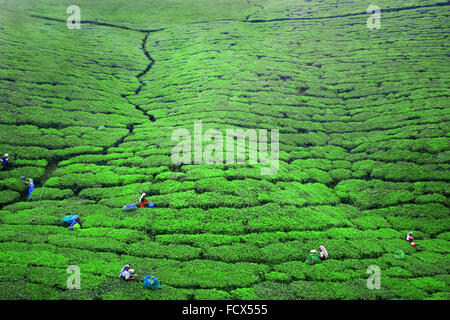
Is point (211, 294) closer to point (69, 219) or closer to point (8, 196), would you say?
point (69, 219)

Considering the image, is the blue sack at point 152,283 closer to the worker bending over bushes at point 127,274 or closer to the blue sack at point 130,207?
the worker bending over bushes at point 127,274

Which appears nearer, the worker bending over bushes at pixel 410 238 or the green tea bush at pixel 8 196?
the worker bending over bushes at pixel 410 238

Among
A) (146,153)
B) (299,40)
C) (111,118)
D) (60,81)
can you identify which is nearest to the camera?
(146,153)

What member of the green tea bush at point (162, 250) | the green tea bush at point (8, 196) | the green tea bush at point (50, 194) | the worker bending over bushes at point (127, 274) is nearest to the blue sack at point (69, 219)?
the green tea bush at point (50, 194)

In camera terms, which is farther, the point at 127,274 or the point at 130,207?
the point at 130,207

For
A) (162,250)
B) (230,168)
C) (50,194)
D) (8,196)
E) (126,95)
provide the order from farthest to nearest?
(126,95) → (230,168) → (50,194) → (8,196) → (162,250)

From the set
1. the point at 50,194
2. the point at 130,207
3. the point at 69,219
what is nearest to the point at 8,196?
the point at 50,194

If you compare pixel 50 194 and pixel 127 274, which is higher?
pixel 50 194
